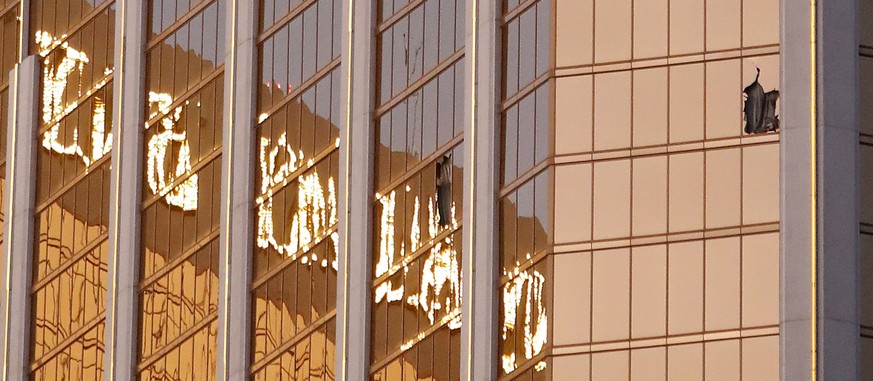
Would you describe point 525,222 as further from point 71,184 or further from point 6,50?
point 6,50

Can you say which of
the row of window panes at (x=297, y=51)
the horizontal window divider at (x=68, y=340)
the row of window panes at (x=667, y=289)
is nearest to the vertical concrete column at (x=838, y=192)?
the row of window panes at (x=667, y=289)

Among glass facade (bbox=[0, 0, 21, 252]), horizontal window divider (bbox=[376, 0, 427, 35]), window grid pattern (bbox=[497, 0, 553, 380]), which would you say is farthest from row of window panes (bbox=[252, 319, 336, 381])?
glass facade (bbox=[0, 0, 21, 252])

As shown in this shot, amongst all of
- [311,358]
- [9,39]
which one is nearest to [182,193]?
[311,358]

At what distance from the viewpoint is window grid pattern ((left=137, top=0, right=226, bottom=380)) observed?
8412 centimetres

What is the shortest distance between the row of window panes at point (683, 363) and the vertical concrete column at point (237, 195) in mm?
11639

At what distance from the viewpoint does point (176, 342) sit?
277 feet

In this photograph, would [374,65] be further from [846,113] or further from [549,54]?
[846,113]

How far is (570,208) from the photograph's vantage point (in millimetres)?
76375

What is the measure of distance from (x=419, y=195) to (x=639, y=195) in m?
7.59

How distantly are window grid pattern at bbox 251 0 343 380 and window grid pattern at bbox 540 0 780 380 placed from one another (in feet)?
26.9

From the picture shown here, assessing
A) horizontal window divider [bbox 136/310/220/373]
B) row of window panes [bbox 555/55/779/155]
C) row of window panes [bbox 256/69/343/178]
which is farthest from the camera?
horizontal window divider [bbox 136/310/220/373]

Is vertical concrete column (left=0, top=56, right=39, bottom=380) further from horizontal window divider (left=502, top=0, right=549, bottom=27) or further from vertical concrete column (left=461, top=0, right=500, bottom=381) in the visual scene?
horizontal window divider (left=502, top=0, right=549, bottom=27)

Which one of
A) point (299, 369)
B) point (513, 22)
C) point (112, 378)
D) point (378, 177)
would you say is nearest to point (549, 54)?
point (513, 22)

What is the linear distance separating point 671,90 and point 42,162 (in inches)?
984
